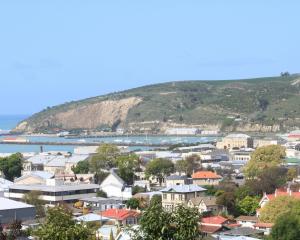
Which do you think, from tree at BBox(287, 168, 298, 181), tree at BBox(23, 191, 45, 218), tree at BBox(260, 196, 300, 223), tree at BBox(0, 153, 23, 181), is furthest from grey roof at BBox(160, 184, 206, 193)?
tree at BBox(0, 153, 23, 181)

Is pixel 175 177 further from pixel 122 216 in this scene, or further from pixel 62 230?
A: pixel 62 230

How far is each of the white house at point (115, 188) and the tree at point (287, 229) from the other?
60.7 ft

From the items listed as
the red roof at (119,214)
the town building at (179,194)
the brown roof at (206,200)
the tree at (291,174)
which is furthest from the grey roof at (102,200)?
the tree at (291,174)

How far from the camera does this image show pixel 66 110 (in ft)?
603

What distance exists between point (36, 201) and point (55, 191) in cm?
287

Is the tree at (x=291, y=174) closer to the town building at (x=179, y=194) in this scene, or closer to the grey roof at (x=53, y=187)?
the town building at (x=179, y=194)

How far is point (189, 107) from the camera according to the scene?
6535 inches

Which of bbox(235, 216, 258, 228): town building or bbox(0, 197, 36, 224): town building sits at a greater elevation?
bbox(0, 197, 36, 224): town building

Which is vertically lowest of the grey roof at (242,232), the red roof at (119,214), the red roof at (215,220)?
the grey roof at (242,232)

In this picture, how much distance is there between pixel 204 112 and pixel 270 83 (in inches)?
809

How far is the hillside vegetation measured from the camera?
150m

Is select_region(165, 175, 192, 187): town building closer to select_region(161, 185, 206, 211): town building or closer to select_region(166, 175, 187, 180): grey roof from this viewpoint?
select_region(166, 175, 187, 180): grey roof

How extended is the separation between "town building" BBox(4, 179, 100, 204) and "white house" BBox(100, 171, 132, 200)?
93 centimetres

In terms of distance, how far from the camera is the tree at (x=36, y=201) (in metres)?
35.3
